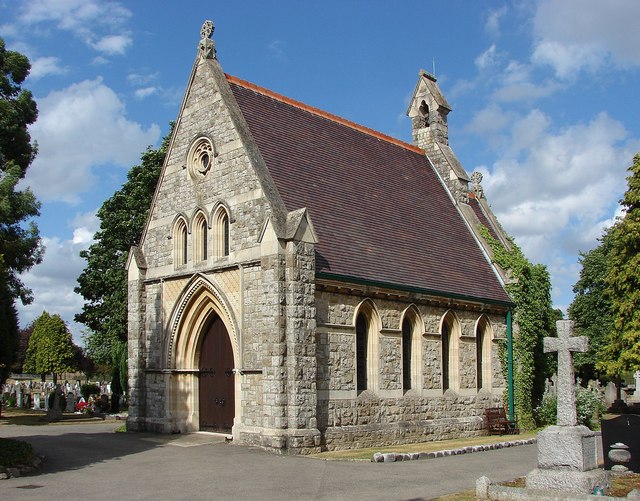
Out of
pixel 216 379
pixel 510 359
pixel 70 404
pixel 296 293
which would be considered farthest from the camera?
pixel 70 404

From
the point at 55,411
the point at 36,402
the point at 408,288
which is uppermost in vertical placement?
the point at 408,288

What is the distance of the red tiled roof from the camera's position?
66.2 feet

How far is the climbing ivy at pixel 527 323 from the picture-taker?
24.6 metres

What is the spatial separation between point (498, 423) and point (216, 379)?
9.23 meters

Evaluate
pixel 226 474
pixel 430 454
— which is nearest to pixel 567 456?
pixel 430 454

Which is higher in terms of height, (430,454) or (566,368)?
(566,368)

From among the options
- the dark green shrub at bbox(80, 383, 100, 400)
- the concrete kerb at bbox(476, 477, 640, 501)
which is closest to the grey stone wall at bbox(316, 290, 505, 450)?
the concrete kerb at bbox(476, 477, 640, 501)

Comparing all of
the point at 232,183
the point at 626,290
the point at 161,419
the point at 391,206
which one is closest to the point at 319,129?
the point at 391,206

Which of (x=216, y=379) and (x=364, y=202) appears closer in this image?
(x=216, y=379)

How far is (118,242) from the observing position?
3412 cm

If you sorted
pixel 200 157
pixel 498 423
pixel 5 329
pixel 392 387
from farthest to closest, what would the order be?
pixel 498 423, pixel 200 157, pixel 392 387, pixel 5 329

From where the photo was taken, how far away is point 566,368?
12.3 m

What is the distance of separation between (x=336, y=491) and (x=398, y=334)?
29.3 ft

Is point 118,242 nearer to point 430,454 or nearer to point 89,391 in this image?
point 89,391
